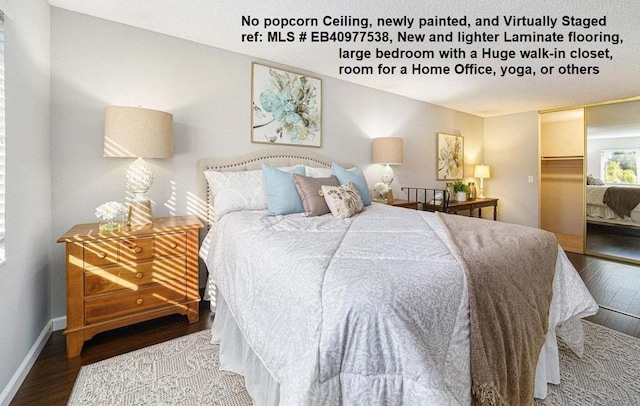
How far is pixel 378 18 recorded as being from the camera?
2307 millimetres

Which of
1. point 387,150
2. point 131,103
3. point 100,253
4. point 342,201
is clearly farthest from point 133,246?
point 387,150

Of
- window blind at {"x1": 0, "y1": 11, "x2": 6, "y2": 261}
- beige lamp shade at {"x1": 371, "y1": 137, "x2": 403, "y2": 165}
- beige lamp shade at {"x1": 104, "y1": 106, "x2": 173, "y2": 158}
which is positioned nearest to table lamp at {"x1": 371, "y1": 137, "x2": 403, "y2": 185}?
beige lamp shade at {"x1": 371, "y1": 137, "x2": 403, "y2": 165}

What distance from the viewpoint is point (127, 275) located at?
2.02 meters

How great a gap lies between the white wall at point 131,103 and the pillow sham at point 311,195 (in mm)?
902

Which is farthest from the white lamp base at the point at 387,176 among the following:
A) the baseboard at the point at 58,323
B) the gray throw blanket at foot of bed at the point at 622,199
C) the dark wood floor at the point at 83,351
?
the baseboard at the point at 58,323

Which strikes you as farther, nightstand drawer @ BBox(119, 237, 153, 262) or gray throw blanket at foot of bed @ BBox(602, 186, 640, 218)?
gray throw blanket at foot of bed @ BBox(602, 186, 640, 218)

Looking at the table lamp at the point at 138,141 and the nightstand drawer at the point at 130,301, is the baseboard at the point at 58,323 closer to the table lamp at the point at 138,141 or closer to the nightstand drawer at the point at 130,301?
the nightstand drawer at the point at 130,301

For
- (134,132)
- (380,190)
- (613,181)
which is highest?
(134,132)

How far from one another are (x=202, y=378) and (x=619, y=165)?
5.38 meters

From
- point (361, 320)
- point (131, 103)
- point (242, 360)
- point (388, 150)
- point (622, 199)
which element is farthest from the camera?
point (622, 199)

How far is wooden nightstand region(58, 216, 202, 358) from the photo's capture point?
1.88m

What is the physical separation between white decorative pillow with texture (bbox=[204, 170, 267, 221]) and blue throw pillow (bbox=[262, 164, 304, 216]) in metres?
0.16

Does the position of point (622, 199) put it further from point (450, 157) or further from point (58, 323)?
point (58, 323)

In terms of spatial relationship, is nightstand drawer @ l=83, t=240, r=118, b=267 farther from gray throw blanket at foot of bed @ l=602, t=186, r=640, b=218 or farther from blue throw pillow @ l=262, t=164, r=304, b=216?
gray throw blanket at foot of bed @ l=602, t=186, r=640, b=218
